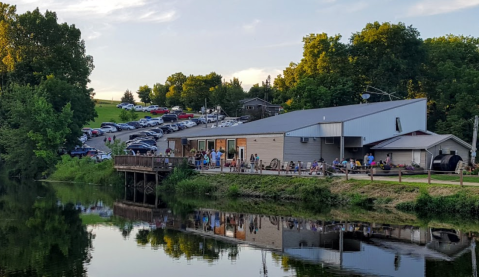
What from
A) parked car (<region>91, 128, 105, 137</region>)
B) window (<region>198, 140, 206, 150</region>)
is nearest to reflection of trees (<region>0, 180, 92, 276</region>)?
window (<region>198, 140, 206, 150</region>)

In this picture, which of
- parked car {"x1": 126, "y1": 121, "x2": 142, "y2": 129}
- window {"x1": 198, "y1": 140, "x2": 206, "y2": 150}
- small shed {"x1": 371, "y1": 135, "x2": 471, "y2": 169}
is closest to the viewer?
small shed {"x1": 371, "y1": 135, "x2": 471, "y2": 169}

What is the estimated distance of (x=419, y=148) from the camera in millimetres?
38938

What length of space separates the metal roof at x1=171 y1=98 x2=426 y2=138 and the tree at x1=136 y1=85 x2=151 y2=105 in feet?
377

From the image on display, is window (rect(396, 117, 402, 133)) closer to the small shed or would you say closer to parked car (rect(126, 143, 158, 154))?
the small shed

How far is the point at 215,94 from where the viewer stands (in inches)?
4523

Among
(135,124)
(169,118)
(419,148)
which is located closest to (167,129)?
(135,124)

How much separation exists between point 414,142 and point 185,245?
24.1 meters

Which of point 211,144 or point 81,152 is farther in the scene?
point 81,152

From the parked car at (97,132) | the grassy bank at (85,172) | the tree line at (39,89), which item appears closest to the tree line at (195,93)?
the parked car at (97,132)

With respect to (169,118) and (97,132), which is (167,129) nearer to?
(97,132)

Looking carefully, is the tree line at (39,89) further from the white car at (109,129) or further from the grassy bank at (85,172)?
the white car at (109,129)

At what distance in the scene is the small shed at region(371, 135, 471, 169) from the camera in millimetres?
39094

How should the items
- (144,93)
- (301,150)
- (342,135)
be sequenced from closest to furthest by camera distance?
(342,135) → (301,150) → (144,93)

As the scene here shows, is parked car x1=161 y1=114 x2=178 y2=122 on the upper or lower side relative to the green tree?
lower
